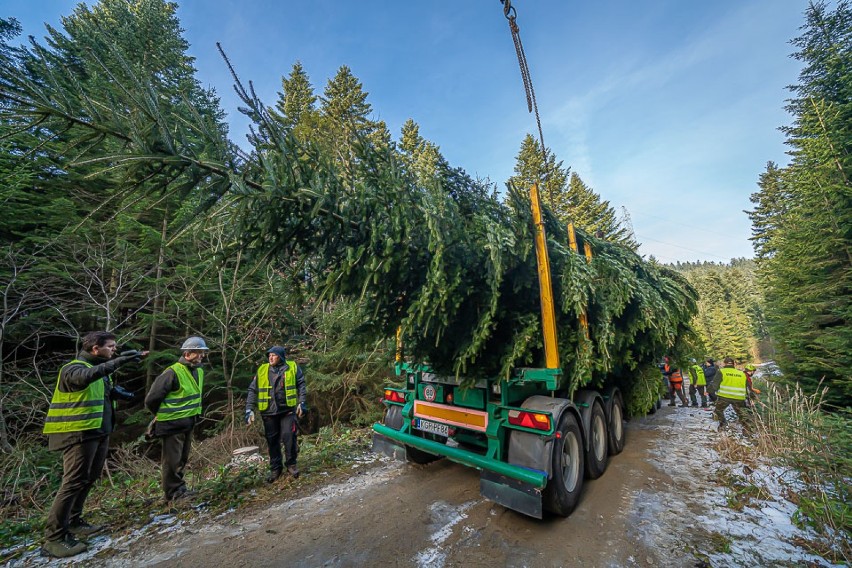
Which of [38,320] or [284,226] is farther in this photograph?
[38,320]

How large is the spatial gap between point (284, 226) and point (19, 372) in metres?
8.59

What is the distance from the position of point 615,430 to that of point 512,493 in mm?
3126

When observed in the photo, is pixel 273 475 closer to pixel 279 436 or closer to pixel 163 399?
pixel 279 436

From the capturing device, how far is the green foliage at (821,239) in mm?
10164

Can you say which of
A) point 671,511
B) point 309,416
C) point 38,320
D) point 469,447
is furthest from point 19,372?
point 671,511

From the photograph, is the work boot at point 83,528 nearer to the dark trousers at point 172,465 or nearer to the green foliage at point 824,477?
the dark trousers at point 172,465

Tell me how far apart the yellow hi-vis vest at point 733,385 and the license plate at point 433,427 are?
20.9 ft

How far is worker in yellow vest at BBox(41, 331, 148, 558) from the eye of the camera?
3.01 metres

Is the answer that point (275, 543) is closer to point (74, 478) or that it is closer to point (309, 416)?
point (74, 478)

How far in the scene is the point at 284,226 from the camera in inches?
113

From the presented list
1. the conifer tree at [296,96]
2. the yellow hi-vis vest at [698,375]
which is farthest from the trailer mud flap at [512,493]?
the conifer tree at [296,96]

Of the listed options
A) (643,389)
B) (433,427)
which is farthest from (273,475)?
(643,389)

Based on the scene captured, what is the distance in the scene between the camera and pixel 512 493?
317cm

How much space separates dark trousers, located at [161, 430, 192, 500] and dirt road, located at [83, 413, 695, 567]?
0.87m
